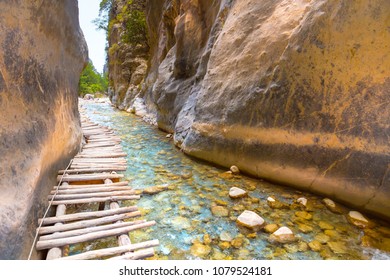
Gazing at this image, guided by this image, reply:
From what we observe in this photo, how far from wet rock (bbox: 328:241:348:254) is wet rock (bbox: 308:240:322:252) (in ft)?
0.38

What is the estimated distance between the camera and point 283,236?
259 cm

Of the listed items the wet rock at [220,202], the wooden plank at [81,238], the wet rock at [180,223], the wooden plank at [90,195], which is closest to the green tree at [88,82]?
the wooden plank at [90,195]

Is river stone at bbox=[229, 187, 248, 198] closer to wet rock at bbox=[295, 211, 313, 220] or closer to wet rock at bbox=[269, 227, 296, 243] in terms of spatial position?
A: wet rock at bbox=[295, 211, 313, 220]

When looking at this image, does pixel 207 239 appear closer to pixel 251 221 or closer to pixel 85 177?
pixel 251 221

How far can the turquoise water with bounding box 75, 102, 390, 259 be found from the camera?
7.91ft

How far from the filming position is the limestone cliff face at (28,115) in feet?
6.40

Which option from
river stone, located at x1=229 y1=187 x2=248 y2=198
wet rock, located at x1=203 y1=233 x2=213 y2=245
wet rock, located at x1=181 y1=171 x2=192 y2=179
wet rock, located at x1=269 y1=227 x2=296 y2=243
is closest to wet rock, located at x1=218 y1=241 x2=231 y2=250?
wet rock, located at x1=203 y1=233 x2=213 y2=245

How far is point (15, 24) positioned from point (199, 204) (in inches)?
124

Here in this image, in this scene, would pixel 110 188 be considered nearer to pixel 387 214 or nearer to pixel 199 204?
pixel 199 204

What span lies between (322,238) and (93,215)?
271 centimetres

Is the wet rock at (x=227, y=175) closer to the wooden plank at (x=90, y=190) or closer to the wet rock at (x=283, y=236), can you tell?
the wet rock at (x=283, y=236)

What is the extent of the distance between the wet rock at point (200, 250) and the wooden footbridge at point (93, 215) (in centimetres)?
45
